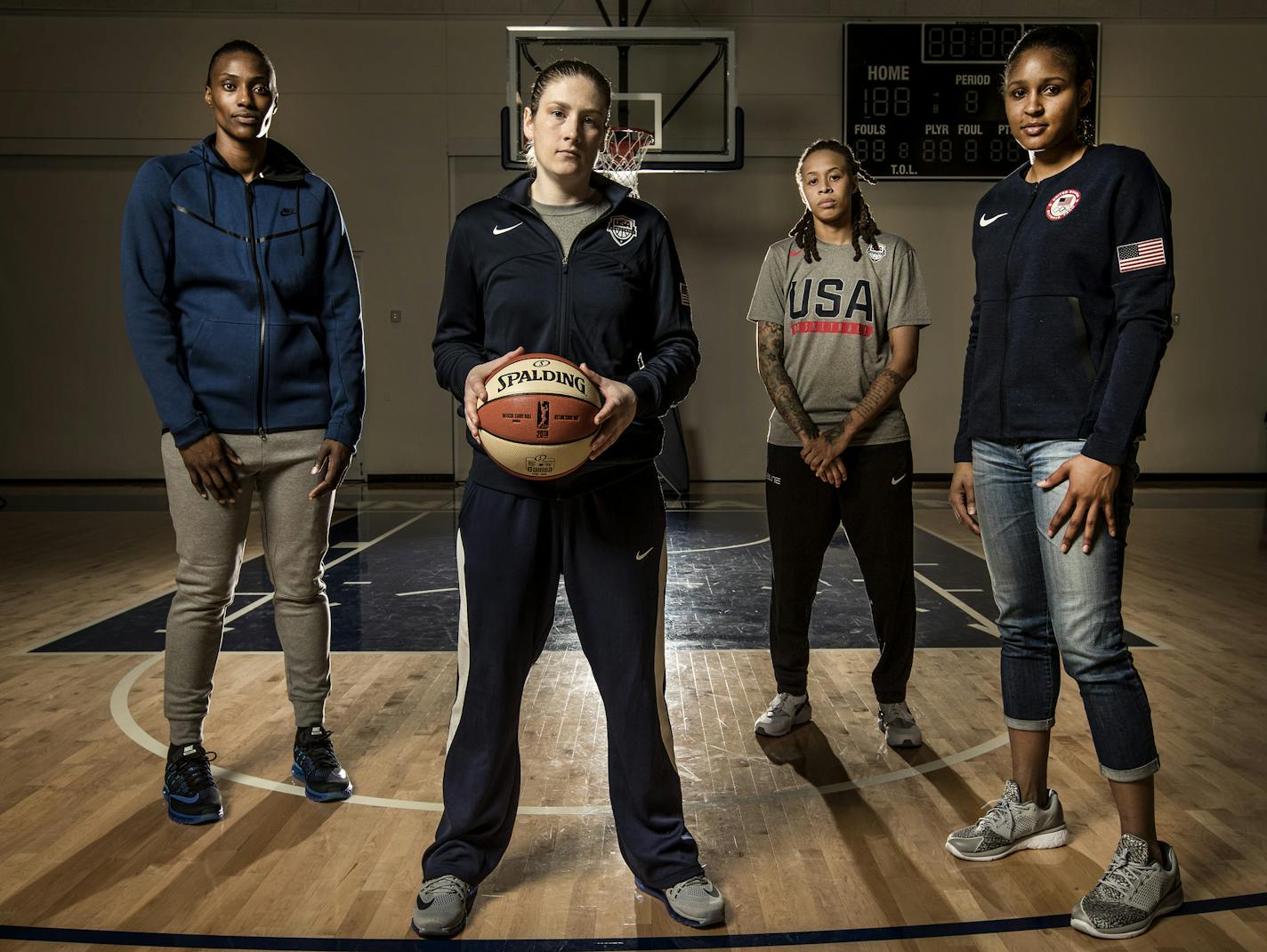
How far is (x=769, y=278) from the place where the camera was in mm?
3273

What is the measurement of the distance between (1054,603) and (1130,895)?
561 mm

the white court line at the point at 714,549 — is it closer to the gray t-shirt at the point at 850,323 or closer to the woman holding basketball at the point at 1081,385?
the gray t-shirt at the point at 850,323

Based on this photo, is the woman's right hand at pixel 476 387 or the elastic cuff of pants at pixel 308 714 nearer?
the woman's right hand at pixel 476 387

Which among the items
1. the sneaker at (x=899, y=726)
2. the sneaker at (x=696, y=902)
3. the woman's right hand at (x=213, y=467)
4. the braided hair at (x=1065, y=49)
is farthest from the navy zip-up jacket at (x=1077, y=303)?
the woman's right hand at (x=213, y=467)

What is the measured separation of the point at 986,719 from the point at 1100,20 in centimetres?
945

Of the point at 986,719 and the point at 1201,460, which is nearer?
the point at 986,719

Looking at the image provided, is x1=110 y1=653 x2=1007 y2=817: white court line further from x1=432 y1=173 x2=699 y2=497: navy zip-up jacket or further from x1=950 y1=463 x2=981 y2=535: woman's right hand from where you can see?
x1=432 y1=173 x2=699 y2=497: navy zip-up jacket

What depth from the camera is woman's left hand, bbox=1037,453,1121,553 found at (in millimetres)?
2016

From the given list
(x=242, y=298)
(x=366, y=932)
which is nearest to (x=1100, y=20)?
(x=242, y=298)

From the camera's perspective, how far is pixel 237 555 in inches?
105

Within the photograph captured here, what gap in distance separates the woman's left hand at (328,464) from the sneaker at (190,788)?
0.72 meters

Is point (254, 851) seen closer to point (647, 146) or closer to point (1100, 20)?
point (647, 146)

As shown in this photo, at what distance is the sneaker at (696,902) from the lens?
206cm

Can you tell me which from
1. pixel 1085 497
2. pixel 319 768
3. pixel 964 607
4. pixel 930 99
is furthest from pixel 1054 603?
pixel 930 99
